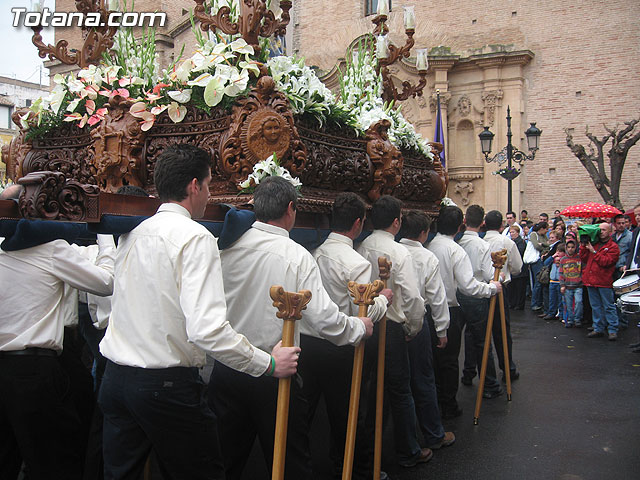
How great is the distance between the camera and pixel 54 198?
2.76 meters

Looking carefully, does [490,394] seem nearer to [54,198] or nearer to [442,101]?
[54,198]

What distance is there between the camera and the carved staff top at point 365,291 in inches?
142

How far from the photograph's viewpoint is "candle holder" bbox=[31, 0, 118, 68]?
191 inches

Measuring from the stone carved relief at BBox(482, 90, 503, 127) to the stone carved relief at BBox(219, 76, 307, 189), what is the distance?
59.0 feet

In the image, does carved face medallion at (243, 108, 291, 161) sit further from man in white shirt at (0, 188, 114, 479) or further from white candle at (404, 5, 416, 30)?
white candle at (404, 5, 416, 30)

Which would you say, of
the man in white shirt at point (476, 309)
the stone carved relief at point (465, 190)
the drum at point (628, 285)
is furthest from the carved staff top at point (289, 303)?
the stone carved relief at point (465, 190)

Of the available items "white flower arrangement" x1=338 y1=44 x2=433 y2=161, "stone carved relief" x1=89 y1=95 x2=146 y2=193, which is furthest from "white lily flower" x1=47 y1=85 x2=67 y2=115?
"white flower arrangement" x1=338 y1=44 x2=433 y2=161

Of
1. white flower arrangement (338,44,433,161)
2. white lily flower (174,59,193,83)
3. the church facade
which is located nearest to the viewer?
white lily flower (174,59,193,83)

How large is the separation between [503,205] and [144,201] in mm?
19022

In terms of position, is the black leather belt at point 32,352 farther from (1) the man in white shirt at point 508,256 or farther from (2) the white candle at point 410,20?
(1) the man in white shirt at point 508,256

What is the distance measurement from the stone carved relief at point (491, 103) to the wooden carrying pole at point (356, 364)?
18418mm

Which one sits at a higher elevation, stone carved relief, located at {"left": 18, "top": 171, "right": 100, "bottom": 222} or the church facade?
the church facade

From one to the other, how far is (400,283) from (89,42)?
305cm

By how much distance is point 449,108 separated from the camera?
2169 centimetres
